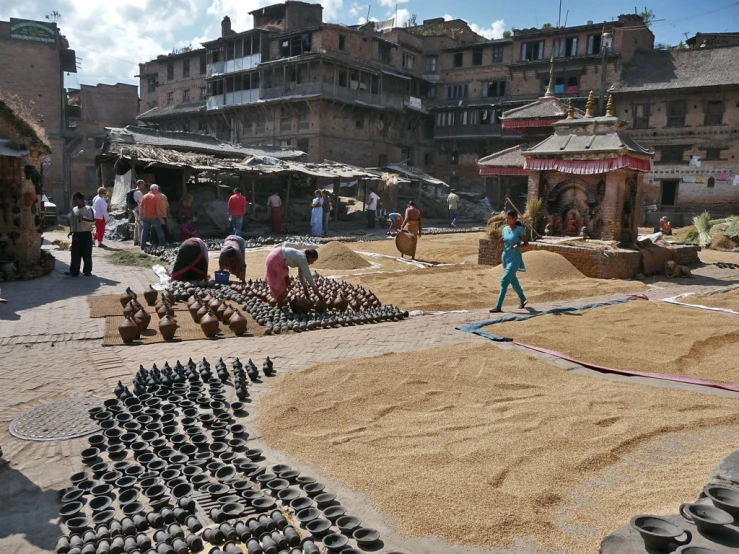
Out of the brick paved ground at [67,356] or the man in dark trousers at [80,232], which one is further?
the man in dark trousers at [80,232]

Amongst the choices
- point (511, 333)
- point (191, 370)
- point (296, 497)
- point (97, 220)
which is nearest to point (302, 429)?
point (296, 497)

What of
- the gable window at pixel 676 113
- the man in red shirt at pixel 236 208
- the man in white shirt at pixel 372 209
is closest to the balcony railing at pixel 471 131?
the gable window at pixel 676 113

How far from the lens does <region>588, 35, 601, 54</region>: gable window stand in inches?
1421

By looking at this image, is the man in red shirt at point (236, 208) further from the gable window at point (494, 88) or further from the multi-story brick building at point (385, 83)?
the gable window at point (494, 88)

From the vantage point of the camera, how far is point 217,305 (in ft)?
28.0

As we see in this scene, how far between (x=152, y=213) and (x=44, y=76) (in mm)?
23664

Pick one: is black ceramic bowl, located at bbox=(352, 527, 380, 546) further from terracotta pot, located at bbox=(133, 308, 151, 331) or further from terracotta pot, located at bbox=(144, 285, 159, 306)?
terracotta pot, located at bbox=(144, 285, 159, 306)

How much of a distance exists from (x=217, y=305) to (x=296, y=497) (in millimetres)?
5291

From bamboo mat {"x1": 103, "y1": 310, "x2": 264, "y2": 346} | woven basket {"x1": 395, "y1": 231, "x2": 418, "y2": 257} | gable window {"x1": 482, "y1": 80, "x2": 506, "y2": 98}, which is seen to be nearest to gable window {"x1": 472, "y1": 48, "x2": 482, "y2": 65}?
gable window {"x1": 482, "y1": 80, "x2": 506, "y2": 98}

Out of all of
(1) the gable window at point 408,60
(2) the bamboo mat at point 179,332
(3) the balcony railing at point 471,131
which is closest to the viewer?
(2) the bamboo mat at point 179,332

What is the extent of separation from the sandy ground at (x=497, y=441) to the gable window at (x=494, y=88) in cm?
3746

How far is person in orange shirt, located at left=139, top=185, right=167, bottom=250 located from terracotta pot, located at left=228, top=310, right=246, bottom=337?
840 centimetres

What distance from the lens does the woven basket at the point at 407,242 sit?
52.0 feet

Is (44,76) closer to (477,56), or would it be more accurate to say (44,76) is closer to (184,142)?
(184,142)
